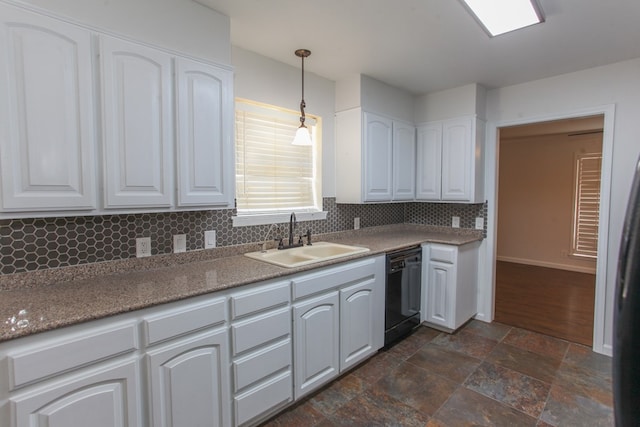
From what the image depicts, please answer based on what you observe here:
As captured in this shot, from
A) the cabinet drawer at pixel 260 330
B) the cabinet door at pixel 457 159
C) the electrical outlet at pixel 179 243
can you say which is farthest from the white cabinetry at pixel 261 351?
the cabinet door at pixel 457 159

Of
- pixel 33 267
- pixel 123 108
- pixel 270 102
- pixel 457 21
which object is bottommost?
pixel 33 267

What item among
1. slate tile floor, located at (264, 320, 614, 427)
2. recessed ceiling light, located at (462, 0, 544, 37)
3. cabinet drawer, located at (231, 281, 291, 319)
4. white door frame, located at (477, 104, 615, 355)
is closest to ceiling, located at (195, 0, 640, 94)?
recessed ceiling light, located at (462, 0, 544, 37)

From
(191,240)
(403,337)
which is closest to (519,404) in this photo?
(403,337)

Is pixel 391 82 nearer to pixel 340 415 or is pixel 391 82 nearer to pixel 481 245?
pixel 481 245

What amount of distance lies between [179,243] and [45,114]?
0.99m

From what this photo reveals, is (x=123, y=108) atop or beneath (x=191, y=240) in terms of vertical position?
atop

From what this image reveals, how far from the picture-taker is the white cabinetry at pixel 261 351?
1.73 m

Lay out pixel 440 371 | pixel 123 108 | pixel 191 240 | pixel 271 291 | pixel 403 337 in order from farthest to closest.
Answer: pixel 403 337 < pixel 440 371 < pixel 191 240 < pixel 271 291 < pixel 123 108

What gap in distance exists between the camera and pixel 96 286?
1.59 meters

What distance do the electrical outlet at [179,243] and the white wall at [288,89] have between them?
1140 millimetres

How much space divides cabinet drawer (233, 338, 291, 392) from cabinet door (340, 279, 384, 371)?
525 mm

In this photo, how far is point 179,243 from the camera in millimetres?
2090

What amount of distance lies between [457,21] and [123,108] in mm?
2012

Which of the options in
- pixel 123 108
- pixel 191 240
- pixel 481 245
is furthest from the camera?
pixel 481 245
